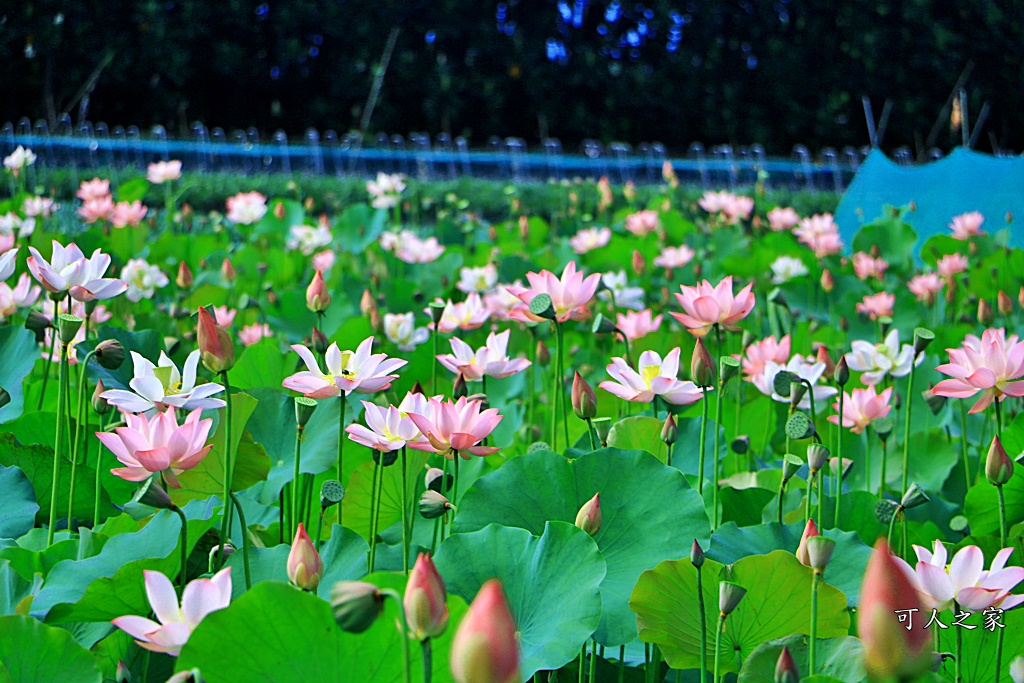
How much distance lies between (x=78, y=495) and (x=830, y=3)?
13119 millimetres

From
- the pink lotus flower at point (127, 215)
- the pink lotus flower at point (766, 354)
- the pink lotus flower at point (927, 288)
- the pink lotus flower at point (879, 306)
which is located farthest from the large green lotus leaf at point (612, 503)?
the pink lotus flower at point (127, 215)

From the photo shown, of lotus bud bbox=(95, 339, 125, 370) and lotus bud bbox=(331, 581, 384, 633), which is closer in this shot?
lotus bud bbox=(331, 581, 384, 633)

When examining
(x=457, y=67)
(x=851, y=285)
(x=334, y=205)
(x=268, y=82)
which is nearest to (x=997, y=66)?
(x=457, y=67)

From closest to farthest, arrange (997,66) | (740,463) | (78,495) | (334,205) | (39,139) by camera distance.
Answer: (78,495)
(740,463)
(334,205)
(39,139)
(997,66)

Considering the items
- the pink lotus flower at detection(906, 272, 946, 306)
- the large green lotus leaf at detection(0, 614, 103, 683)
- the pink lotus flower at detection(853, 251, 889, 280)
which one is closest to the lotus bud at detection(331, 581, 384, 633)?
the large green lotus leaf at detection(0, 614, 103, 683)

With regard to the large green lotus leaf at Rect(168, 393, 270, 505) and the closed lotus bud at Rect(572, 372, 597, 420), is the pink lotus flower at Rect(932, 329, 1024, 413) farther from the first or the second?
the large green lotus leaf at Rect(168, 393, 270, 505)

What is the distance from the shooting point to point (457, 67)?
11.6 meters

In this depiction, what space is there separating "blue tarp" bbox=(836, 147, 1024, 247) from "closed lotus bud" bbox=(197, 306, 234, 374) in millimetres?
2123

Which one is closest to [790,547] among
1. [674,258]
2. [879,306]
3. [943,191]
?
[879,306]

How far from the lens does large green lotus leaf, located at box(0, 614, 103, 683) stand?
1.66 feet

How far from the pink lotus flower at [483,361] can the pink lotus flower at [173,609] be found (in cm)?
44

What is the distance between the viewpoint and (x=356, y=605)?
1.24 feet

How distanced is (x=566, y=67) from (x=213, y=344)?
466 inches

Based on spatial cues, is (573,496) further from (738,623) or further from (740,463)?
(740,463)
